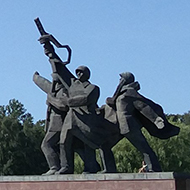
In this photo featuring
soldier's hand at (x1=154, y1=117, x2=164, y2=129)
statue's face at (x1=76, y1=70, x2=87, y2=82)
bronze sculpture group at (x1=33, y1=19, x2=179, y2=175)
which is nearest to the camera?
soldier's hand at (x1=154, y1=117, x2=164, y2=129)

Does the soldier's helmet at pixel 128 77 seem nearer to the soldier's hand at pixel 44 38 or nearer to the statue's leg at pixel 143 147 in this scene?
the statue's leg at pixel 143 147

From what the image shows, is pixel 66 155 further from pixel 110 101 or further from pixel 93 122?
pixel 110 101

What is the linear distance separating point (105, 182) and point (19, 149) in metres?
27.1

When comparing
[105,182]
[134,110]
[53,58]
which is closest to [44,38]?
[53,58]

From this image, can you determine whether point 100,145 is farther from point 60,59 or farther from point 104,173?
point 60,59

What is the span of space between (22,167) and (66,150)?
1018 inches

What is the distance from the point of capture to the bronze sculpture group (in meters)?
12.9

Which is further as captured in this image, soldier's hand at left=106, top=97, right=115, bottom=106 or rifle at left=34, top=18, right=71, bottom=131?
rifle at left=34, top=18, right=71, bottom=131

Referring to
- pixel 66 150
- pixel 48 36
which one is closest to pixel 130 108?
pixel 66 150

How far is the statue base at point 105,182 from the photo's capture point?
11812 millimetres

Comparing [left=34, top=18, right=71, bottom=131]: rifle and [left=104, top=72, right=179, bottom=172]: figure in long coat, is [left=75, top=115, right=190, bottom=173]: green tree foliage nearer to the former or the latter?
[left=34, top=18, right=71, bottom=131]: rifle


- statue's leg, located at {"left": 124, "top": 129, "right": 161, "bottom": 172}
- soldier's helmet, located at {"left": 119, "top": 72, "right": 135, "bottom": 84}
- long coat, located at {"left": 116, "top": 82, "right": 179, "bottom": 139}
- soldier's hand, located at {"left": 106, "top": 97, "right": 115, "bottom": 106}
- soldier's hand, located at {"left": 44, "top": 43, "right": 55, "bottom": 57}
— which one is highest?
soldier's hand, located at {"left": 44, "top": 43, "right": 55, "bottom": 57}

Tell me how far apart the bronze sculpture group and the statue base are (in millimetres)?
438

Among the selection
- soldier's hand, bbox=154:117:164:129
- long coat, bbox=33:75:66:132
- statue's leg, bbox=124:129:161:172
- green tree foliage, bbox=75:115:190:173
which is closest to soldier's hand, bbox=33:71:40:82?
long coat, bbox=33:75:66:132
